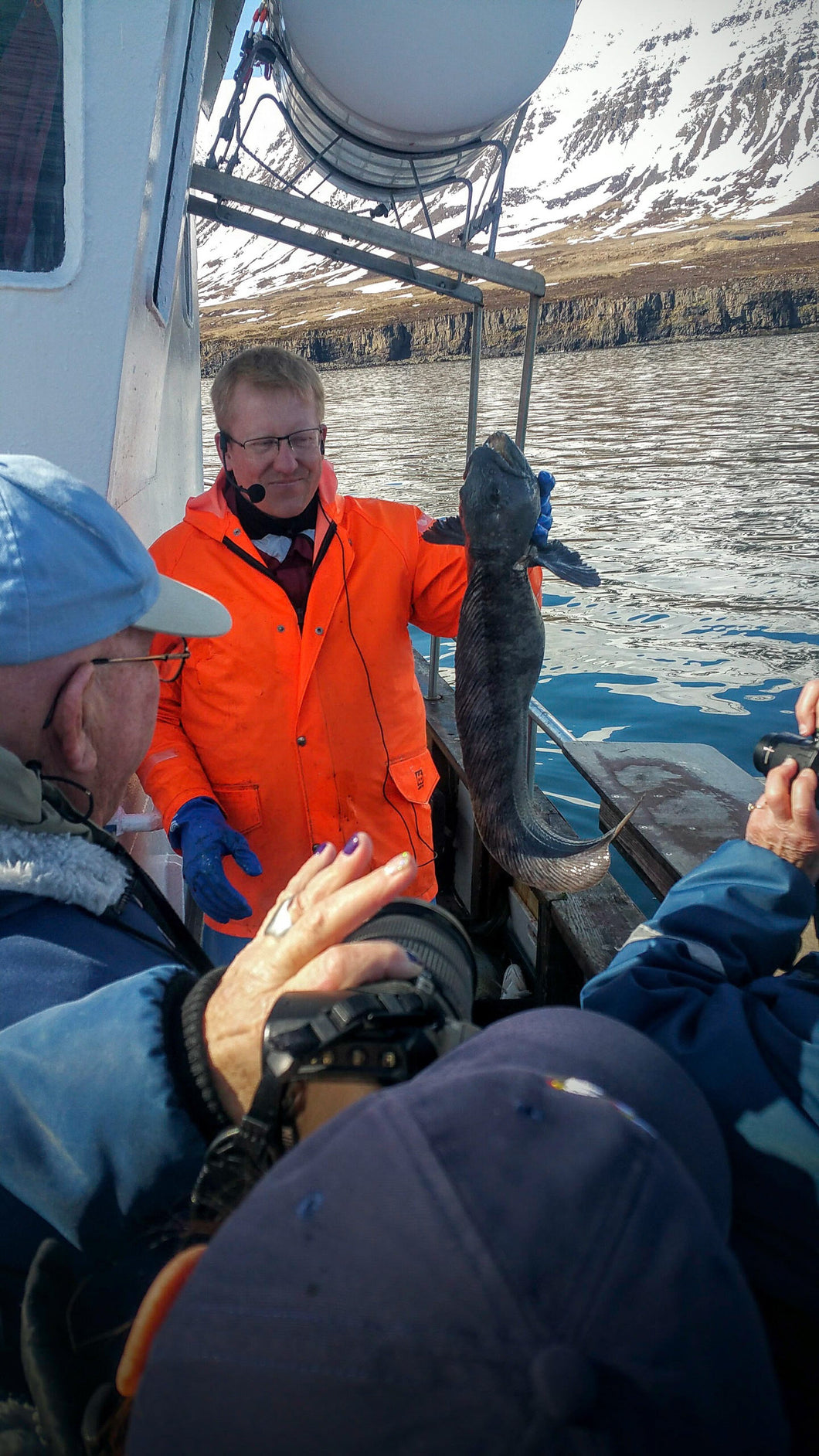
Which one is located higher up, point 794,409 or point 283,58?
point 794,409

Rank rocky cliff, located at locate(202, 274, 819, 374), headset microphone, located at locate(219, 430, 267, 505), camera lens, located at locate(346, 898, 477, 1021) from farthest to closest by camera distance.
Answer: rocky cliff, located at locate(202, 274, 819, 374) → headset microphone, located at locate(219, 430, 267, 505) → camera lens, located at locate(346, 898, 477, 1021)

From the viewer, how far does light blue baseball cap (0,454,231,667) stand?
1.32 meters

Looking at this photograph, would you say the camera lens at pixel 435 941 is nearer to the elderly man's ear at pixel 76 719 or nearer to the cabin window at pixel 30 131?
the elderly man's ear at pixel 76 719

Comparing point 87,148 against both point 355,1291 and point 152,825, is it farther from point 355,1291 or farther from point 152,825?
point 355,1291

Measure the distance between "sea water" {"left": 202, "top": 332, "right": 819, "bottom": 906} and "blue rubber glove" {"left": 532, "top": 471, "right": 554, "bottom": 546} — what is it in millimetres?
3943

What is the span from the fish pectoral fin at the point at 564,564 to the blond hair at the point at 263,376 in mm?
1179

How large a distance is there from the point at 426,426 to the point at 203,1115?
3199 cm

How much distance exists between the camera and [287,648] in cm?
299

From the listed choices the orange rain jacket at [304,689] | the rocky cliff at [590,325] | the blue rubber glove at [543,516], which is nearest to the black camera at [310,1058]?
the blue rubber glove at [543,516]

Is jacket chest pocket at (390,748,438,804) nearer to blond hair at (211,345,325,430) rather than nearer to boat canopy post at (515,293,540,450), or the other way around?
boat canopy post at (515,293,540,450)

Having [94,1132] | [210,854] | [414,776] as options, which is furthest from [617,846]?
[94,1132]

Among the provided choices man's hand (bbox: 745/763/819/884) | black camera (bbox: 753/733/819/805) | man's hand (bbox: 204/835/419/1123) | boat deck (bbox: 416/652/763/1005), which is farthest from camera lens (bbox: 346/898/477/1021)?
boat deck (bbox: 416/652/763/1005)

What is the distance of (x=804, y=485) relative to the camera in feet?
56.6

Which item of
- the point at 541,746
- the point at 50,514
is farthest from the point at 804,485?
the point at 50,514
